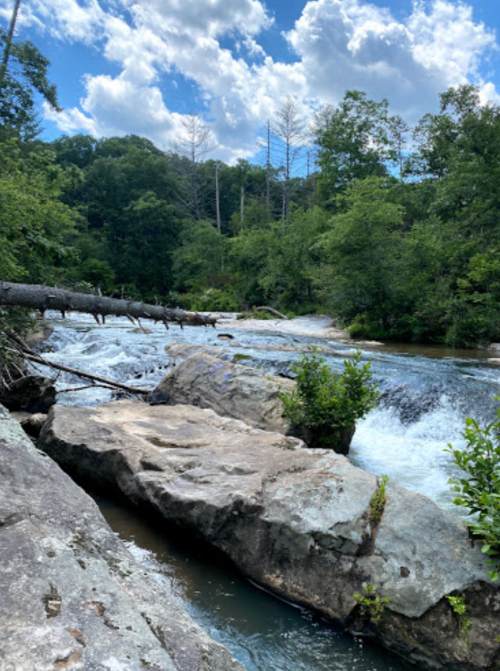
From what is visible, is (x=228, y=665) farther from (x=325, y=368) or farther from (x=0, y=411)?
(x=325, y=368)

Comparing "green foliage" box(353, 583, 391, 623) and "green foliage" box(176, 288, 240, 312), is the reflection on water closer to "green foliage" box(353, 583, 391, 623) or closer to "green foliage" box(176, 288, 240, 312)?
"green foliage" box(353, 583, 391, 623)

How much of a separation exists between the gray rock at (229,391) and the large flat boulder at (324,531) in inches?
62.1

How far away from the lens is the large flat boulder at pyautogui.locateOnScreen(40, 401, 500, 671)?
3.15m

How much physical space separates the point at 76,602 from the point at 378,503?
2603 mm

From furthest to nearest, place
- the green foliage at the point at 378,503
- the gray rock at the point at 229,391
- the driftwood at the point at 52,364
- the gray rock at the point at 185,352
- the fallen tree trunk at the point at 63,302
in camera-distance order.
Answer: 1. the gray rock at the point at 185,352
2. the driftwood at the point at 52,364
3. the gray rock at the point at 229,391
4. the fallen tree trunk at the point at 63,302
5. the green foliage at the point at 378,503

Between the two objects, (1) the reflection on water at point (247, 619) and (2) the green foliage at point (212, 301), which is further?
(2) the green foliage at point (212, 301)

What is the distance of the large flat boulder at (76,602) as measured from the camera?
1757 millimetres

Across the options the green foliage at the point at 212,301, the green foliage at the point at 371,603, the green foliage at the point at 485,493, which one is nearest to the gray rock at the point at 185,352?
the green foliage at the point at 371,603

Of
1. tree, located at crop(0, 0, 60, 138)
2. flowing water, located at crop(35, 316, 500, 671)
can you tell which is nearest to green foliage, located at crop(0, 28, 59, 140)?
tree, located at crop(0, 0, 60, 138)

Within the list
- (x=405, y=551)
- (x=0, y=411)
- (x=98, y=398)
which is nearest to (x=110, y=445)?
(x=0, y=411)

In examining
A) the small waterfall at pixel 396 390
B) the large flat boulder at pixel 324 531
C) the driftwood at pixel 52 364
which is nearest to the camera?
the large flat boulder at pixel 324 531

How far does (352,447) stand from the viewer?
785 cm

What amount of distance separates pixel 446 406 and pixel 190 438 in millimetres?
5772

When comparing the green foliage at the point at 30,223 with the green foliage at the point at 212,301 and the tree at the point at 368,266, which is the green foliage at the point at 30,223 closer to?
the tree at the point at 368,266
